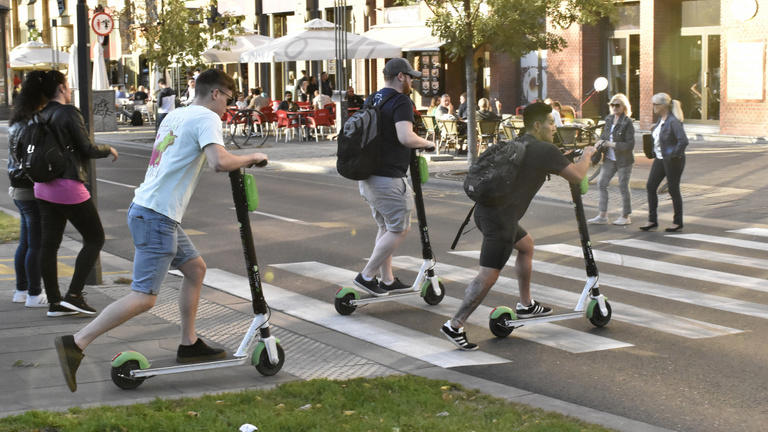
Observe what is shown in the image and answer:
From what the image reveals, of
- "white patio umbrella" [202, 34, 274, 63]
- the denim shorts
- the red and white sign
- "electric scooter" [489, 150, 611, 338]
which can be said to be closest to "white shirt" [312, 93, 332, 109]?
"white patio umbrella" [202, 34, 274, 63]

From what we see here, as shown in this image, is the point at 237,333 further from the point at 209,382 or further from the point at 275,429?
the point at 275,429

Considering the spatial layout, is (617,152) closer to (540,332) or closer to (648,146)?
(648,146)

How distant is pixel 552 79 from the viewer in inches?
1286

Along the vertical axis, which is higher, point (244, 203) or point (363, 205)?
point (244, 203)

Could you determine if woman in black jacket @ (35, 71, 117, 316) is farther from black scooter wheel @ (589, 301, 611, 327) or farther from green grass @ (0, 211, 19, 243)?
green grass @ (0, 211, 19, 243)

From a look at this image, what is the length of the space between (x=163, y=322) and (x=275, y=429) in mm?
3072

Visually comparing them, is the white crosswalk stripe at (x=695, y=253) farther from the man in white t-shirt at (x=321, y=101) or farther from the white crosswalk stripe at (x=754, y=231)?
the man in white t-shirt at (x=321, y=101)

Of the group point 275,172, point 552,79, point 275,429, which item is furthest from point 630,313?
point 552,79

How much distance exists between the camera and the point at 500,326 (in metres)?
7.90

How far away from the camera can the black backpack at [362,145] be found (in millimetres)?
8414

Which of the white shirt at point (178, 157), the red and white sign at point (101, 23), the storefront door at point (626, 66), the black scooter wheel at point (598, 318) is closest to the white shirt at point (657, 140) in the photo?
the black scooter wheel at point (598, 318)

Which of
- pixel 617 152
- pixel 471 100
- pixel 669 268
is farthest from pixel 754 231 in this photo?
pixel 471 100

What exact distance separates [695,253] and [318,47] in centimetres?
1892

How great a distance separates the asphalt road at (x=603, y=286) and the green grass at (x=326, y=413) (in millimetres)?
732
